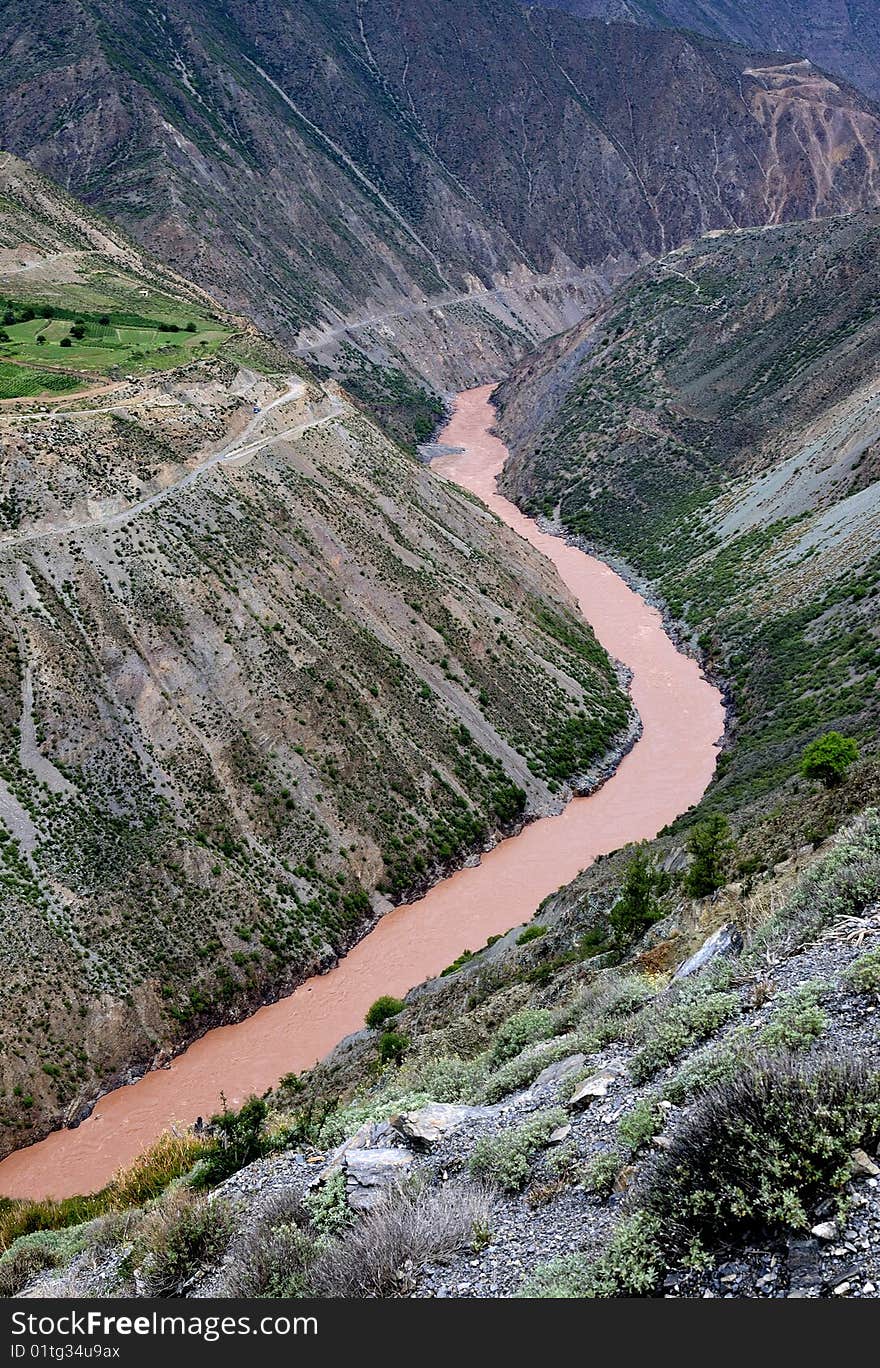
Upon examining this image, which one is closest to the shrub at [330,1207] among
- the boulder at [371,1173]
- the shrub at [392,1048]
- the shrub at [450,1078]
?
the boulder at [371,1173]

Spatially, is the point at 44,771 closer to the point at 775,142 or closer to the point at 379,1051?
the point at 379,1051

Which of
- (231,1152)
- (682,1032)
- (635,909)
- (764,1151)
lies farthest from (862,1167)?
(635,909)

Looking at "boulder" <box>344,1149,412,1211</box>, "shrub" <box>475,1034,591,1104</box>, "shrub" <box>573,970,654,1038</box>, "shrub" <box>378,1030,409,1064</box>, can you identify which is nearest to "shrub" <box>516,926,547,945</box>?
"shrub" <box>378,1030,409,1064</box>

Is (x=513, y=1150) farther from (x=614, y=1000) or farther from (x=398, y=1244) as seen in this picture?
(x=614, y=1000)

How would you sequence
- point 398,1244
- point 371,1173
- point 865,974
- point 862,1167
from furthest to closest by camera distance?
point 371,1173 → point 865,974 → point 398,1244 → point 862,1167

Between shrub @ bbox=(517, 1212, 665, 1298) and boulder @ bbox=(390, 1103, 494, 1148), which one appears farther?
boulder @ bbox=(390, 1103, 494, 1148)

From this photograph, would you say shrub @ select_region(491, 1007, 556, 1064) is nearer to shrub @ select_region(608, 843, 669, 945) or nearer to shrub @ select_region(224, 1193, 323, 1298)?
shrub @ select_region(608, 843, 669, 945)
